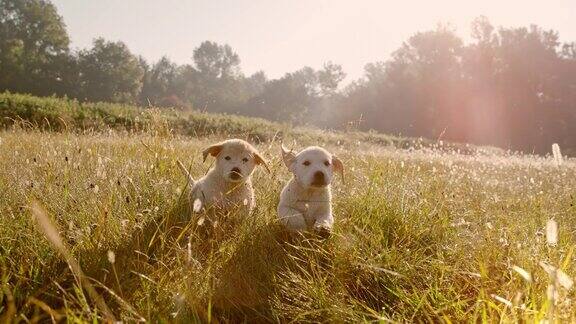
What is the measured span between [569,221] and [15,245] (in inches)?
220

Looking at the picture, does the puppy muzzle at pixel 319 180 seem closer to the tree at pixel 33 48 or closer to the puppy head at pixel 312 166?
the puppy head at pixel 312 166

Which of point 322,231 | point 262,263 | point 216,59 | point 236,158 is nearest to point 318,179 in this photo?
point 322,231

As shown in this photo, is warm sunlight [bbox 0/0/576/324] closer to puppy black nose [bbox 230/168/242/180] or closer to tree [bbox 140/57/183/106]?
puppy black nose [bbox 230/168/242/180]

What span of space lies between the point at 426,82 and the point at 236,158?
6457 centimetres

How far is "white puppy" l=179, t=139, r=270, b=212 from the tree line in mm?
50141

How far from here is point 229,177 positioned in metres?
4.77

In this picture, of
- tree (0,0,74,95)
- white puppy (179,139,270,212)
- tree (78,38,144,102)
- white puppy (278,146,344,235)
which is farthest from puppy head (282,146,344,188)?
tree (78,38,144,102)

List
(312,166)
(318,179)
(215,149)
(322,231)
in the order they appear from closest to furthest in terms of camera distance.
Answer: (322,231)
(318,179)
(312,166)
(215,149)

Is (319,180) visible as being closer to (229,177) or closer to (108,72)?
(229,177)

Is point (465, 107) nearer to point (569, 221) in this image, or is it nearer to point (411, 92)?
point (411, 92)

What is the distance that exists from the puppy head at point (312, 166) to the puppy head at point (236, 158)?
0.32 meters

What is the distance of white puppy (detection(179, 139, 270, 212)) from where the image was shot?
482 cm

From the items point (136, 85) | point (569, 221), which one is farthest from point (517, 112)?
point (569, 221)

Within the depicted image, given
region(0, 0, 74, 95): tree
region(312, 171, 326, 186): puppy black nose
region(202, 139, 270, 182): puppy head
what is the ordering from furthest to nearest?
region(0, 0, 74, 95): tree < region(202, 139, 270, 182): puppy head < region(312, 171, 326, 186): puppy black nose
